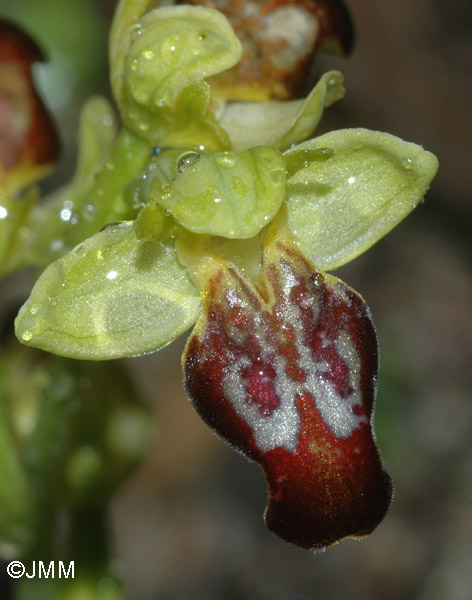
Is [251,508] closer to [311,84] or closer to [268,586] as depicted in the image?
[268,586]

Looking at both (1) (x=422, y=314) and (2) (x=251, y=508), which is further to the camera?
(1) (x=422, y=314)

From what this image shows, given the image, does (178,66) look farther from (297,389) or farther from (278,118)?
(297,389)

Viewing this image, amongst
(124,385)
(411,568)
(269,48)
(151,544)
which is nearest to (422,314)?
(411,568)

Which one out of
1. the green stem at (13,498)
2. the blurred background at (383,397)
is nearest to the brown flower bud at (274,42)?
the green stem at (13,498)

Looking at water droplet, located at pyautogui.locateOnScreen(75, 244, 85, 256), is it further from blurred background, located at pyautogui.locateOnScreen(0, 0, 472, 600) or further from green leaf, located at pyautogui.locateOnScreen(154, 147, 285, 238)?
blurred background, located at pyautogui.locateOnScreen(0, 0, 472, 600)

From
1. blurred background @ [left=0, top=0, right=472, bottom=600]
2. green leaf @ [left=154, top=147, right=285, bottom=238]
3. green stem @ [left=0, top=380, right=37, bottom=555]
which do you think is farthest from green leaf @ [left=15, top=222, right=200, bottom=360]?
blurred background @ [left=0, top=0, right=472, bottom=600]

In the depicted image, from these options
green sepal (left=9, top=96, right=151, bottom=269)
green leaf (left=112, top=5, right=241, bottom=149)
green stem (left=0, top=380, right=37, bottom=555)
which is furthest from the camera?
green stem (left=0, top=380, right=37, bottom=555)
